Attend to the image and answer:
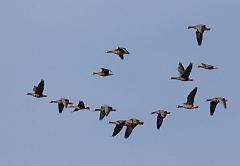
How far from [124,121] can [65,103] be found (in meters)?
5.88

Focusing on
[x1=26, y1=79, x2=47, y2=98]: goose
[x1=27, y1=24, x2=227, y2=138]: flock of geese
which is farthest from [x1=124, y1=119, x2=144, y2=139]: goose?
[x1=26, y1=79, x2=47, y2=98]: goose

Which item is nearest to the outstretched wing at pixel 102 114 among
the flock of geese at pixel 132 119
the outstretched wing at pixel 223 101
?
the flock of geese at pixel 132 119

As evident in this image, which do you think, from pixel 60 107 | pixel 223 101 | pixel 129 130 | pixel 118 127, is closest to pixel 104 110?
pixel 118 127

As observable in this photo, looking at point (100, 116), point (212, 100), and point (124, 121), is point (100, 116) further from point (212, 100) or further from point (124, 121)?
point (212, 100)

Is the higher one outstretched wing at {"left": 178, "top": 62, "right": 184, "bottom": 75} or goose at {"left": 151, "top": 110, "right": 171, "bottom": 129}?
outstretched wing at {"left": 178, "top": 62, "right": 184, "bottom": 75}

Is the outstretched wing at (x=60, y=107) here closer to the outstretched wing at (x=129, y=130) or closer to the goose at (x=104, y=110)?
the goose at (x=104, y=110)

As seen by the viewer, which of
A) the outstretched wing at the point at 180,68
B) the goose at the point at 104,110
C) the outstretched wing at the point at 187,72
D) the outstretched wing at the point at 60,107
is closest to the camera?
the outstretched wing at the point at 187,72

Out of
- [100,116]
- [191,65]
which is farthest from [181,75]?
[100,116]

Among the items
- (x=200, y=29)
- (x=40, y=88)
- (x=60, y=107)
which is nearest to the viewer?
(x=200, y=29)

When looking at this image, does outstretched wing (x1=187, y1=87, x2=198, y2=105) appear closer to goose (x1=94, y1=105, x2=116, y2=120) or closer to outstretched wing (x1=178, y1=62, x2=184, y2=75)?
outstretched wing (x1=178, y1=62, x2=184, y2=75)

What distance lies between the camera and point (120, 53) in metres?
86.2

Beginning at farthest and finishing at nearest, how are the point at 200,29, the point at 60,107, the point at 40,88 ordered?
the point at 40,88 < the point at 60,107 < the point at 200,29

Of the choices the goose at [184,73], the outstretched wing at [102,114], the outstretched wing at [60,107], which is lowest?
the outstretched wing at [102,114]

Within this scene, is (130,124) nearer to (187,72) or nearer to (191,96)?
(191,96)
